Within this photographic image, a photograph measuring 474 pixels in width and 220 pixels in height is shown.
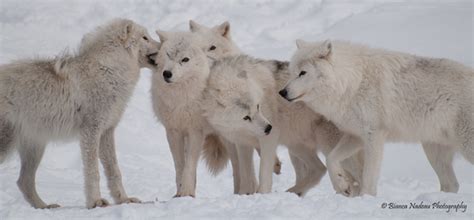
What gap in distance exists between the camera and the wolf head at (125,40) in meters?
7.15

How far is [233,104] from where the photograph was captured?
7512 mm

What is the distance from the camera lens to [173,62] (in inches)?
284

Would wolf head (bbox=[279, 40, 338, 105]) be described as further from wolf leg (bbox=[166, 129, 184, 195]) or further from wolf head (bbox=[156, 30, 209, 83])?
wolf leg (bbox=[166, 129, 184, 195])

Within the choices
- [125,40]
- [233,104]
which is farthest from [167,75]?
[233,104]

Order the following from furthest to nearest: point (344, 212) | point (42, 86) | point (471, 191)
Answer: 1. point (471, 191)
2. point (42, 86)
3. point (344, 212)

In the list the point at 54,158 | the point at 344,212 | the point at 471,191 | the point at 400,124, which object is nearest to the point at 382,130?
the point at 400,124

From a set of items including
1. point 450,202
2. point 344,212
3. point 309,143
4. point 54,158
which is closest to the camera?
point 344,212

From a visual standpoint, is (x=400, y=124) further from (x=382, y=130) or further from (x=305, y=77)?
(x=305, y=77)

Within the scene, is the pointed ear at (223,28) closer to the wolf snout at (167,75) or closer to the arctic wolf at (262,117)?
the arctic wolf at (262,117)

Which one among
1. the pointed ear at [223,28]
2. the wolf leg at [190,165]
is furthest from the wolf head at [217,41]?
the wolf leg at [190,165]

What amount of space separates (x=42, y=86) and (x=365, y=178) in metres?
3.20

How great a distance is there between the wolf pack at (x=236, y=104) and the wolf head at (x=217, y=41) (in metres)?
0.72

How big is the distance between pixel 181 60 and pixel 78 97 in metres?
1.05

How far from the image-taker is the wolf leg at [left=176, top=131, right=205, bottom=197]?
24.1ft
